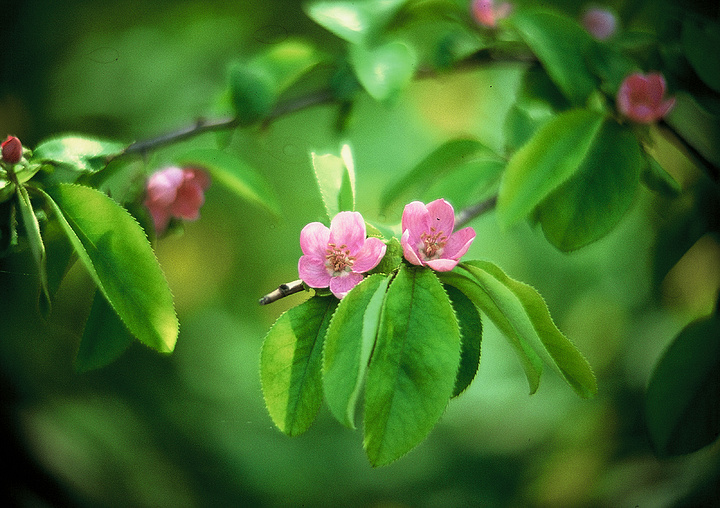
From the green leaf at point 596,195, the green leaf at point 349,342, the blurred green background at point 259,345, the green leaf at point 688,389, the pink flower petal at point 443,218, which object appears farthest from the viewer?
the blurred green background at point 259,345

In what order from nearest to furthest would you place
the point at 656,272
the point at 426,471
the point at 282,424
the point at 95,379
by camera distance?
1. the point at 282,424
2. the point at 656,272
3. the point at 95,379
4. the point at 426,471

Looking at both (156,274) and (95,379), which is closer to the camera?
(156,274)

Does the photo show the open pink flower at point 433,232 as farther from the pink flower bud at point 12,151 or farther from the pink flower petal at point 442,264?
the pink flower bud at point 12,151

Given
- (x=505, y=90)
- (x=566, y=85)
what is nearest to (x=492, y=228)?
(x=505, y=90)

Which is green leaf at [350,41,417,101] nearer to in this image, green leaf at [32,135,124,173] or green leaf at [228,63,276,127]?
green leaf at [228,63,276,127]

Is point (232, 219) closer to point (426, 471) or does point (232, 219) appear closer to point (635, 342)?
point (426, 471)

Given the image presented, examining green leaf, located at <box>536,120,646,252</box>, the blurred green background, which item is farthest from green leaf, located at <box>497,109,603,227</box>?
the blurred green background

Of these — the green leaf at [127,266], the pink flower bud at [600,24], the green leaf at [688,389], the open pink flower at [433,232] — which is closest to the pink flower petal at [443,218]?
the open pink flower at [433,232]

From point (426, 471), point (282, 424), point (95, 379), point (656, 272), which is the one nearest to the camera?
point (282, 424)
